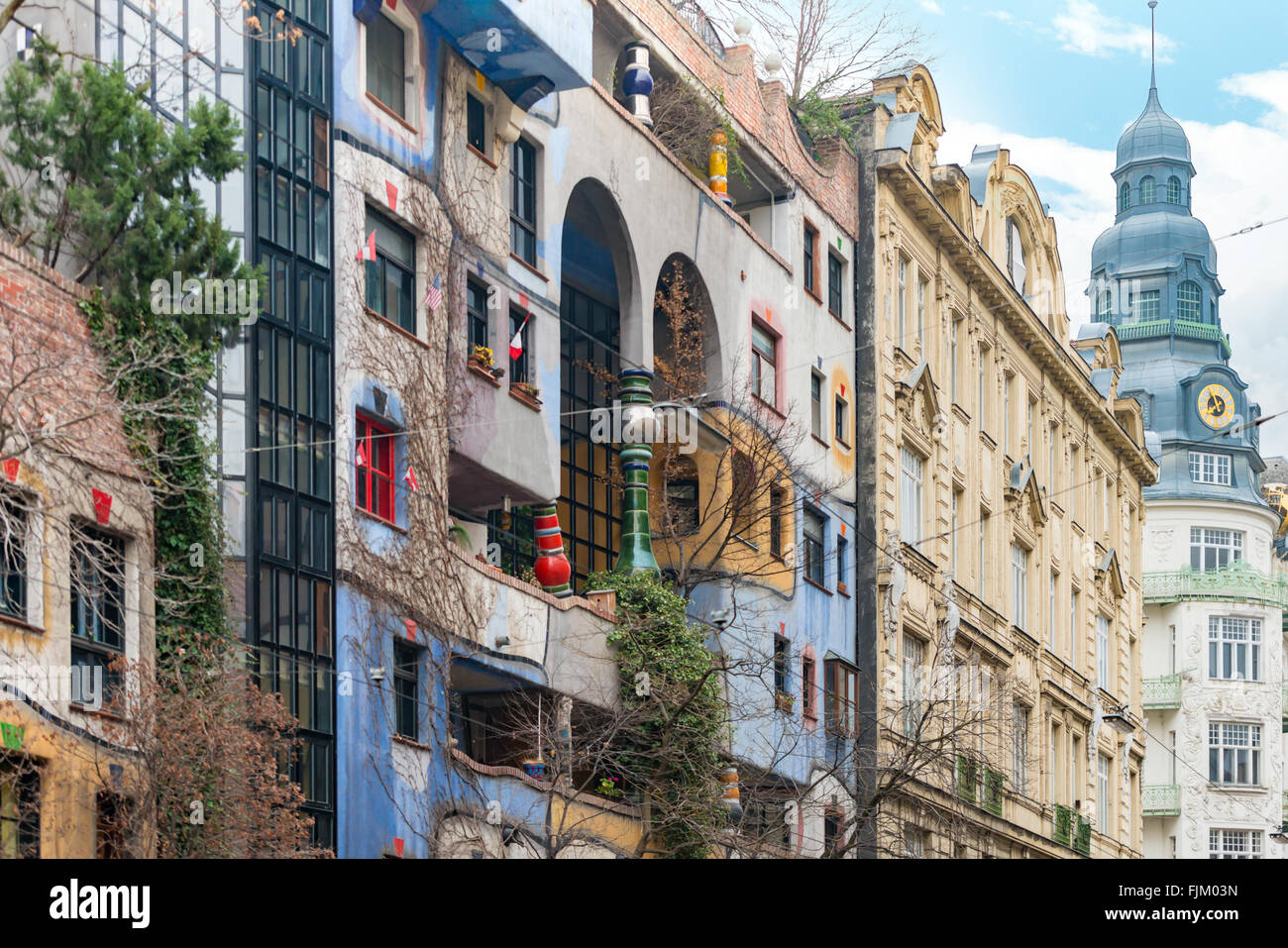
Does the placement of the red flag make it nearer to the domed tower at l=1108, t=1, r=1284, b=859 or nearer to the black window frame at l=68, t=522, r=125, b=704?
the black window frame at l=68, t=522, r=125, b=704

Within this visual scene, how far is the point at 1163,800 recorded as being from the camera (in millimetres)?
77250

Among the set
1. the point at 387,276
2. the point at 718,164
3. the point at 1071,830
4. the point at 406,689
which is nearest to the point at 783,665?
the point at 718,164

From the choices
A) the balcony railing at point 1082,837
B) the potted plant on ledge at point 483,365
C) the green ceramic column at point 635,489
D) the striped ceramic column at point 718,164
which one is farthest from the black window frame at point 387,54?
the balcony railing at point 1082,837

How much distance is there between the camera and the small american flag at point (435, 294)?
3108cm

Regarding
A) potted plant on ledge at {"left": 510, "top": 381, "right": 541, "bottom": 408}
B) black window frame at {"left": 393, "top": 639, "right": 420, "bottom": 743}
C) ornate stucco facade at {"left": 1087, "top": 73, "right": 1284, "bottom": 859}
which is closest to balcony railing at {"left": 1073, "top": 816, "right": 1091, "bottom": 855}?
ornate stucco facade at {"left": 1087, "top": 73, "right": 1284, "bottom": 859}

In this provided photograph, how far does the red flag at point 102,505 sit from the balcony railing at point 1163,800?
5882 centimetres

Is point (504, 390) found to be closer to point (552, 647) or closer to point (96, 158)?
point (552, 647)

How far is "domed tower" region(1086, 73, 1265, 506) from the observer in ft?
282

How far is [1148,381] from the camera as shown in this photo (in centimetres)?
8719

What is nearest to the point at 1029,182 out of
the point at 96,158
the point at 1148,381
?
the point at 1148,381

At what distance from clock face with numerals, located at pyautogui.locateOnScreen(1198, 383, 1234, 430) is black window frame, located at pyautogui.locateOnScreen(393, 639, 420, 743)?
2388 inches

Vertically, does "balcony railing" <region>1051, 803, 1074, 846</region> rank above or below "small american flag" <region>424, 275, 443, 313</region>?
below

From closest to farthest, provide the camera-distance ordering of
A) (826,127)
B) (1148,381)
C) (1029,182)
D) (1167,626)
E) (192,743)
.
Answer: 1. (192,743)
2. (826,127)
3. (1029,182)
4. (1167,626)
5. (1148,381)

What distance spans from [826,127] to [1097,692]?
2286cm
